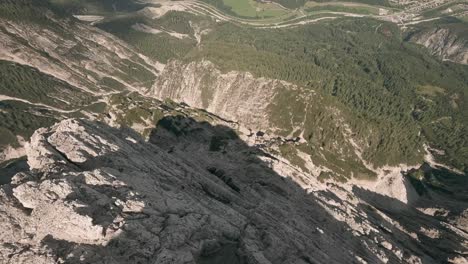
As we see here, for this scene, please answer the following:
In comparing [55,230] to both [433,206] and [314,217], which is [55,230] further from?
[433,206]

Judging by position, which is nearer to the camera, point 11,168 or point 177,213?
point 177,213

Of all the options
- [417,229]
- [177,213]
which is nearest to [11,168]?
[177,213]

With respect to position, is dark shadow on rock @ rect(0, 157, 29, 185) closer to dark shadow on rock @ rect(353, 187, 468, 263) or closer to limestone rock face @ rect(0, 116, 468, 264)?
limestone rock face @ rect(0, 116, 468, 264)

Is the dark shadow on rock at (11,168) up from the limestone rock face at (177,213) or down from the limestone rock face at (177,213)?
down

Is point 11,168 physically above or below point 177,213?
below

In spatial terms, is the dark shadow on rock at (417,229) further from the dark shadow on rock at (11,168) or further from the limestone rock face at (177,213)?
the dark shadow on rock at (11,168)

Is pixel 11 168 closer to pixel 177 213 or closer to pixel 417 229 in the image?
pixel 177 213

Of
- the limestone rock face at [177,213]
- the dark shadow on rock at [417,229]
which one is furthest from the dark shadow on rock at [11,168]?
the dark shadow on rock at [417,229]

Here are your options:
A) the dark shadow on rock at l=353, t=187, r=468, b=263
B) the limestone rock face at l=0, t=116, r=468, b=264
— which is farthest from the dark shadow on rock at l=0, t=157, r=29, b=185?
the dark shadow on rock at l=353, t=187, r=468, b=263
